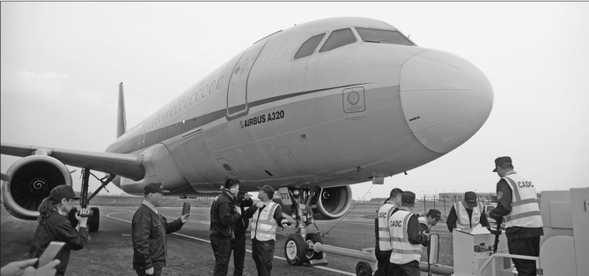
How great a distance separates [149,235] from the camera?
430 cm

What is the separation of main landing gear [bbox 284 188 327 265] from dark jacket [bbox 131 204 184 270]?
2.88 metres

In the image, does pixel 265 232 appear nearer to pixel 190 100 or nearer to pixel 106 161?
pixel 190 100

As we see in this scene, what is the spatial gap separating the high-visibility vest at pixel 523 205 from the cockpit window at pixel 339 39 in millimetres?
3033

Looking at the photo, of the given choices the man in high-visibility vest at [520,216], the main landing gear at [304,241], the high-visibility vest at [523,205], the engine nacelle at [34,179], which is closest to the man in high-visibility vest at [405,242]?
the man in high-visibility vest at [520,216]

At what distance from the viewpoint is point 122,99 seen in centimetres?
2409

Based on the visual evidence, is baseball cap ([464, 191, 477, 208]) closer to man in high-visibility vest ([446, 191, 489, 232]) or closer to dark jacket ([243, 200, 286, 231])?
man in high-visibility vest ([446, 191, 489, 232])

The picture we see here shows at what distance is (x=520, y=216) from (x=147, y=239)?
396 cm

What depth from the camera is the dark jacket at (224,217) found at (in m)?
5.25

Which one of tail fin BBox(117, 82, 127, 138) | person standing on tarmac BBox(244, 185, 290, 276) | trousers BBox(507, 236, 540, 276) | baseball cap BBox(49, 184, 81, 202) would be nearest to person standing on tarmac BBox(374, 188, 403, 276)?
person standing on tarmac BBox(244, 185, 290, 276)

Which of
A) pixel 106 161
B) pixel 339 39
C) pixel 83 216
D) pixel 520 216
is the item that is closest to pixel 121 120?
pixel 106 161

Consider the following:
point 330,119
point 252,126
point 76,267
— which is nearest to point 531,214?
point 330,119

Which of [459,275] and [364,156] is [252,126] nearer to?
[364,156]

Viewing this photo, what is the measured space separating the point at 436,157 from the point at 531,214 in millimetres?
1374

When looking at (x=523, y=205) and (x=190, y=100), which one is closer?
(x=523, y=205)
